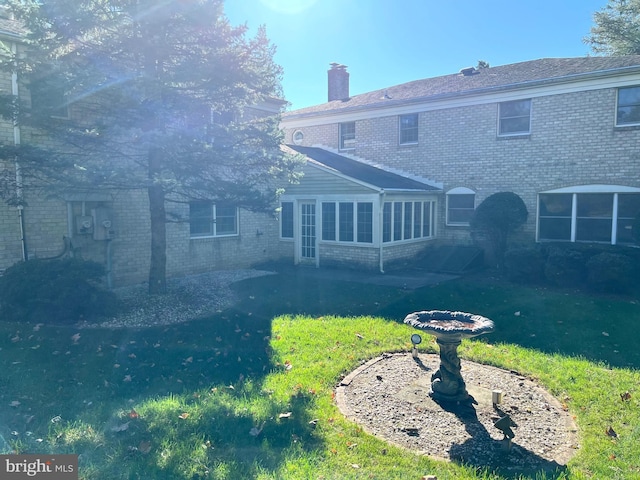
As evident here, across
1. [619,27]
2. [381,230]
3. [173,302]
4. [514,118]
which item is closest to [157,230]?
[173,302]

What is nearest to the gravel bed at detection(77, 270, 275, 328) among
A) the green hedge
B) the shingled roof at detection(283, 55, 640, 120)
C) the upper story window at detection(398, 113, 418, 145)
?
the green hedge

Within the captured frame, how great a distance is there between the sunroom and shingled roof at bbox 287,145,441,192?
6 cm

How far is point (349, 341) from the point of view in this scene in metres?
7.53

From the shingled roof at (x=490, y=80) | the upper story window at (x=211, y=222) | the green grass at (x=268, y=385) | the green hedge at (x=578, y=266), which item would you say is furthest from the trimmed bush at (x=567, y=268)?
the upper story window at (x=211, y=222)

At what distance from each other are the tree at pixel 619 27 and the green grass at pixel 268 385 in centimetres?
2326

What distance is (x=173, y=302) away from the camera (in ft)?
32.5

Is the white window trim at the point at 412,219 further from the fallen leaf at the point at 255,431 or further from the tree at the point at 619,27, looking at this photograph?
the tree at the point at 619,27

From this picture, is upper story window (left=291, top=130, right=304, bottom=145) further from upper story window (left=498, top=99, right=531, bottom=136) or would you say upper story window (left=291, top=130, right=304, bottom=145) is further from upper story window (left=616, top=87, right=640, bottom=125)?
upper story window (left=616, top=87, right=640, bottom=125)

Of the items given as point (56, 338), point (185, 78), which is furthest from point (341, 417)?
point (185, 78)

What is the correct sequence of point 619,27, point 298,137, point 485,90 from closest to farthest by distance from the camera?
point 485,90
point 298,137
point 619,27

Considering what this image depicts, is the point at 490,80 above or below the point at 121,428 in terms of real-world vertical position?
above

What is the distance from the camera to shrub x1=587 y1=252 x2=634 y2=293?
36.5 ft

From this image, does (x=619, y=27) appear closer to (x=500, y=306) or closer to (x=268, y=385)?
(x=500, y=306)

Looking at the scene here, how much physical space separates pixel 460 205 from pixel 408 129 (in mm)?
3857
